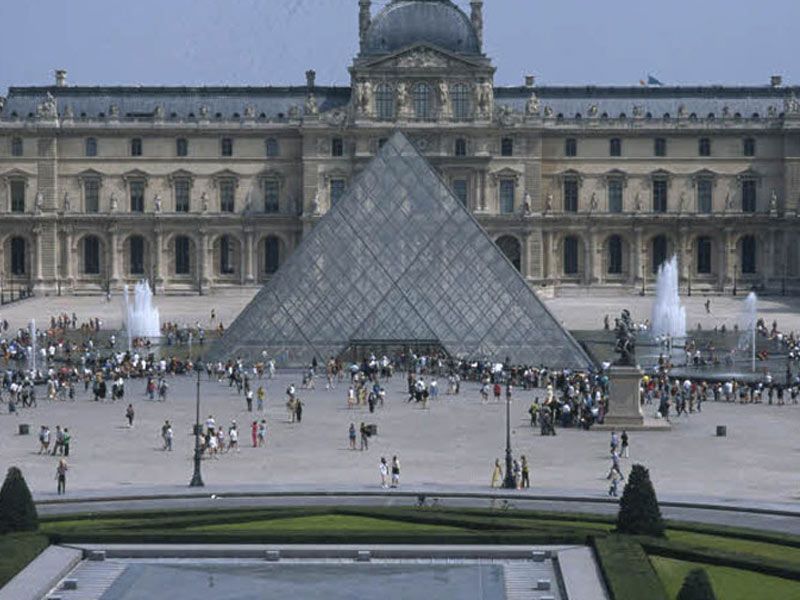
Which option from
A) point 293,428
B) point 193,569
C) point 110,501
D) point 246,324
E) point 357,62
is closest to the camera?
point 193,569

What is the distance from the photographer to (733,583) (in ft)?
106

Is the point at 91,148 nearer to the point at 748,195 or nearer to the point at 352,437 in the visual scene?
the point at 748,195

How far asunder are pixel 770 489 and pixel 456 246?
99.5ft

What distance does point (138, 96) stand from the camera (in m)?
115

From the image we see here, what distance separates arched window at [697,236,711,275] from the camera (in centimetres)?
11312

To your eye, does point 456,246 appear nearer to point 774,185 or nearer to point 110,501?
point 110,501

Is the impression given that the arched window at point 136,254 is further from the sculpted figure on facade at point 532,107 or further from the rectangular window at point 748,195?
the rectangular window at point 748,195

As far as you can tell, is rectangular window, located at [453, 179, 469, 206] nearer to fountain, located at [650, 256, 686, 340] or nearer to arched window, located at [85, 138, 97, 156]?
fountain, located at [650, 256, 686, 340]

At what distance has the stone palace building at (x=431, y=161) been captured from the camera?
4387 inches

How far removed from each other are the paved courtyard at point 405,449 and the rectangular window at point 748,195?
52.2 meters

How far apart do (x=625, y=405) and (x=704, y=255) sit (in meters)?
58.5

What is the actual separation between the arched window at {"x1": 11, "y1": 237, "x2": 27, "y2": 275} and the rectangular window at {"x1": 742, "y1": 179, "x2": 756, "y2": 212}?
4072cm

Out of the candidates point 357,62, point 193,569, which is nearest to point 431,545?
point 193,569

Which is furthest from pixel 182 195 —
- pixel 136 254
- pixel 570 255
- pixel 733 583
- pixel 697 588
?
pixel 697 588
